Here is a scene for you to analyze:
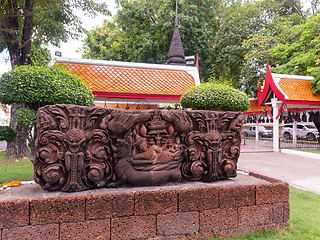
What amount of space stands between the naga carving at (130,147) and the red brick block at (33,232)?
0.49 m

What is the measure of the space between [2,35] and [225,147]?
8211 millimetres

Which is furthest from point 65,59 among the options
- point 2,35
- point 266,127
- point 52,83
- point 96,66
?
point 266,127

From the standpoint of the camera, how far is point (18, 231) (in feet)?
8.09

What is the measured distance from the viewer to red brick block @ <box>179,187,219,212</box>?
2.96 m

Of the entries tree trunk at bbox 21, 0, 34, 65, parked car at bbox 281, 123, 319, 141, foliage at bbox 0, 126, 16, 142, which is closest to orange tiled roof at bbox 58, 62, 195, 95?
tree trunk at bbox 21, 0, 34, 65

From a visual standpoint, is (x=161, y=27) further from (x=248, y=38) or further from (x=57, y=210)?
(x=57, y=210)

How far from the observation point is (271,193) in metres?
3.28

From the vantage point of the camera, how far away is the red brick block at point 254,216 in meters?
3.16

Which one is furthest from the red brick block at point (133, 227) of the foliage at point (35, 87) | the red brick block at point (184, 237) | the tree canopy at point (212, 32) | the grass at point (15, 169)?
the tree canopy at point (212, 32)

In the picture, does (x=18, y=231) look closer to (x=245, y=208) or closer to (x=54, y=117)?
(x=54, y=117)

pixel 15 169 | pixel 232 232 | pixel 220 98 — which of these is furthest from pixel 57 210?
pixel 15 169

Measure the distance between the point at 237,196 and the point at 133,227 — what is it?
149 cm

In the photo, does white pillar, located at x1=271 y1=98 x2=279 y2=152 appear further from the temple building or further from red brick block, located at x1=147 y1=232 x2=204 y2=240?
red brick block, located at x1=147 y1=232 x2=204 y2=240

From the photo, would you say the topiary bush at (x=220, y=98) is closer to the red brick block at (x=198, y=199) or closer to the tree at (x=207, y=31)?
the red brick block at (x=198, y=199)
